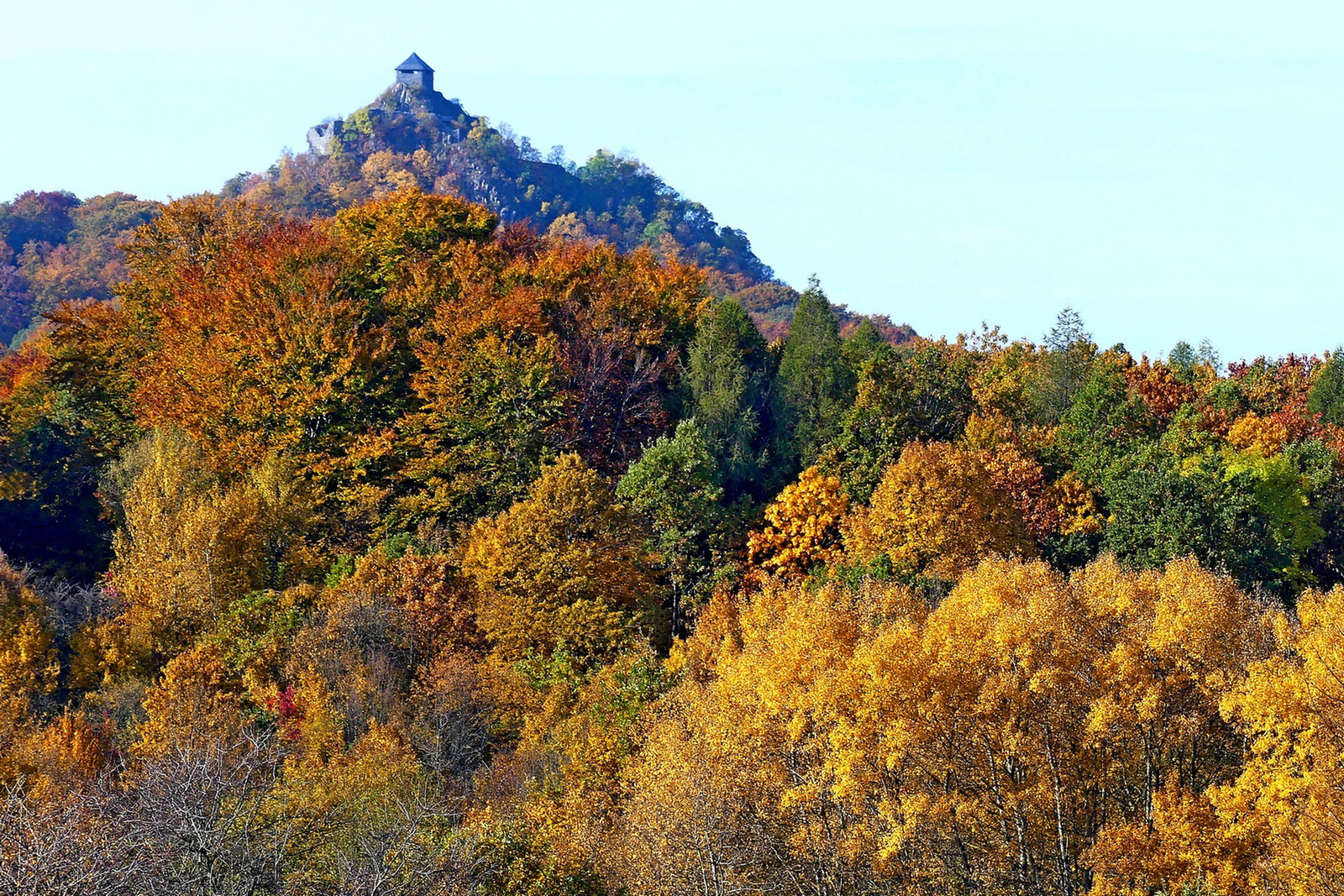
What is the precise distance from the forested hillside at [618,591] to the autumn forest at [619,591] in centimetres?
15

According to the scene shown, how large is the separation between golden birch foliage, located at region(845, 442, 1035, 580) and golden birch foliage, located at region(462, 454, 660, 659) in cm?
774

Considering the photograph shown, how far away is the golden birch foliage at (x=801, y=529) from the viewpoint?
52125mm

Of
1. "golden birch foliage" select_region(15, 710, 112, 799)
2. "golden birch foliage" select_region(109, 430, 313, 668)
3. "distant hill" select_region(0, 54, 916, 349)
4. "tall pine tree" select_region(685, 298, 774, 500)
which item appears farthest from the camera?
"distant hill" select_region(0, 54, 916, 349)

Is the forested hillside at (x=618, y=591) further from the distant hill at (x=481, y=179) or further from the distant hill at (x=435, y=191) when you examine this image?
the distant hill at (x=481, y=179)

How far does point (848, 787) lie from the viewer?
33031 millimetres

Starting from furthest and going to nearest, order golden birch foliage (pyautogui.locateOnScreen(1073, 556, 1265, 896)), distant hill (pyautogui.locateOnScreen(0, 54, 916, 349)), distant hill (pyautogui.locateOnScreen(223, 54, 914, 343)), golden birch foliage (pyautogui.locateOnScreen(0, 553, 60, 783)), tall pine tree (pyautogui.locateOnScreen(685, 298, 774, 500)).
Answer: distant hill (pyautogui.locateOnScreen(223, 54, 914, 343)), distant hill (pyautogui.locateOnScreen(0, 54, 916, 349)), tall pine tree (pyautogui.locateOnScreen(685, 298, 774, 500)), golden birch foliage (pyautogui.locateOnScreen(0, 553, 60, 783)), golden birch foliage (pyautogui.locateOnScreen(1073, 556, 1265, 896))

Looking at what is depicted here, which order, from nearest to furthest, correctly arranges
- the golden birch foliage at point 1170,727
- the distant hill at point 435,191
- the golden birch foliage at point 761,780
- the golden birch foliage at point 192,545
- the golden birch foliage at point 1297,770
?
the golden birch foliage at point 1297,770
the golden birch foliage at point 1170,727
the golden birch foliage at point 761,780
the golden birch foliage at point 192,545
the distant hill at point 435,191

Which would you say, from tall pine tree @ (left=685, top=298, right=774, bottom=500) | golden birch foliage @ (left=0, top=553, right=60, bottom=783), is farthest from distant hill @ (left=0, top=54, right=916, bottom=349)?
golden birch foliage @ (left=0, top=553, right=60, bottom=783)

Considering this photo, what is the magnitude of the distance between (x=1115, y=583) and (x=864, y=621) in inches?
264

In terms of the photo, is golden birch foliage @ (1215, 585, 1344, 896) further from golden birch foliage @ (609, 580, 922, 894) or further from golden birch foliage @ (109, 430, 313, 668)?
golden birch foliage @ (109, 430, 313, 668)

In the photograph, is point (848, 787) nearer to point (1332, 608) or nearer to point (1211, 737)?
point (1211, 737)

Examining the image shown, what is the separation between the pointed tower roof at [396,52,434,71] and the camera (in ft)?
627

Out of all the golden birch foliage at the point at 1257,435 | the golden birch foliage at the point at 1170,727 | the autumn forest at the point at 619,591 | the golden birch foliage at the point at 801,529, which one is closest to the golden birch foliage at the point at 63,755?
the autumn forest at the point at 619,591

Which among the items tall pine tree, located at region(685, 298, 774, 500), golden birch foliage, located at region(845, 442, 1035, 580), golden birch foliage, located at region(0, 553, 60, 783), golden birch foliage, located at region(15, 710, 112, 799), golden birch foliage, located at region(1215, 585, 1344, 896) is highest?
tall pine tree, located at region(685, 298, 774, 500)
